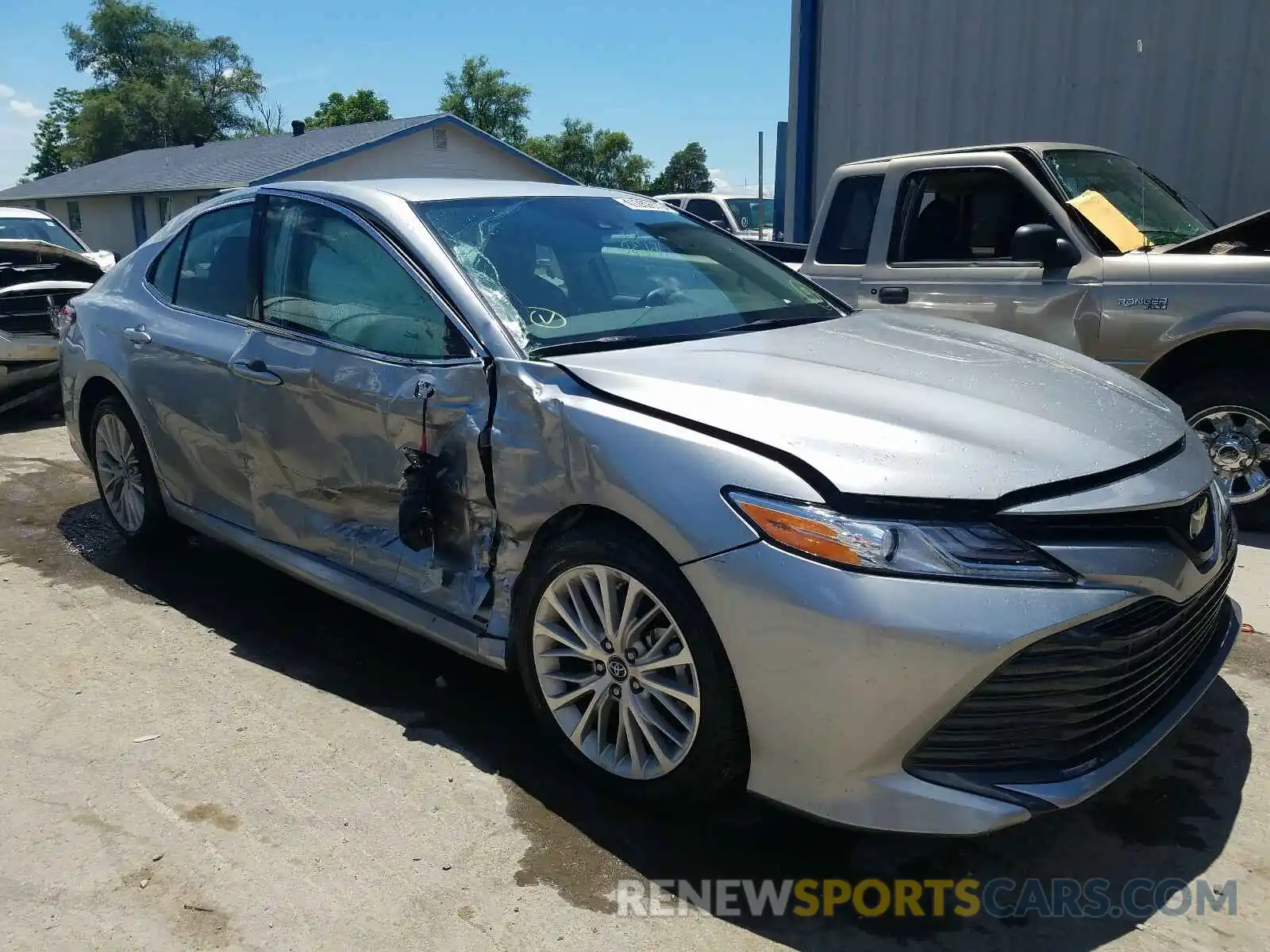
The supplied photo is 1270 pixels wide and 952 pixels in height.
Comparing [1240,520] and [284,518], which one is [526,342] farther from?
[1240,520]

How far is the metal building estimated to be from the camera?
26.6ft

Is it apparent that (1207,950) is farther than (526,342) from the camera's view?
No

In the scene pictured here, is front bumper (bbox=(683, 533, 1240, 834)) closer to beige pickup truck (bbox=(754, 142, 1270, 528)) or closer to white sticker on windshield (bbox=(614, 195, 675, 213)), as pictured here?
white sticker on windshield (bbox=(614, 195, 675, 213))

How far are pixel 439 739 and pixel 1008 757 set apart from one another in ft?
5.66

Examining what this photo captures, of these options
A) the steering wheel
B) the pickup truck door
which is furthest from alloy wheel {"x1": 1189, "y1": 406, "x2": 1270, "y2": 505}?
the steering wheel

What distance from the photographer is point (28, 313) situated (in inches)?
321

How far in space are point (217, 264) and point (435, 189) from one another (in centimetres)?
113

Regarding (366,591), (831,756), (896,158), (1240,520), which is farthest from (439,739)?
(896,158)

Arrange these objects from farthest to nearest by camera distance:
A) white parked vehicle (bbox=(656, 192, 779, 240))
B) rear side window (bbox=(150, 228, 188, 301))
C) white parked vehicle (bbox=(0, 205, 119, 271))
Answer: white parked vehicle (bbox=(656, 192, 779, 240)) < white parked vehicle (bbox=(0, 205, 119, 271)) < rear side window (bbox=(150, 228, 188, 301))

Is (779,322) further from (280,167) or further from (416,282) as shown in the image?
(280,167)

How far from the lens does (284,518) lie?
386cm

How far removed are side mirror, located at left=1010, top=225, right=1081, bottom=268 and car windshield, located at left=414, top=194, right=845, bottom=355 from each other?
1.70m

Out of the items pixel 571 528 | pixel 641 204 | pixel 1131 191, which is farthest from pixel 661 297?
pixel 1131 191

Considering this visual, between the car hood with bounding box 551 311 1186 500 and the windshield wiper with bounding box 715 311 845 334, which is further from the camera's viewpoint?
the windshield wiper with bounding box 715 311 845 334
